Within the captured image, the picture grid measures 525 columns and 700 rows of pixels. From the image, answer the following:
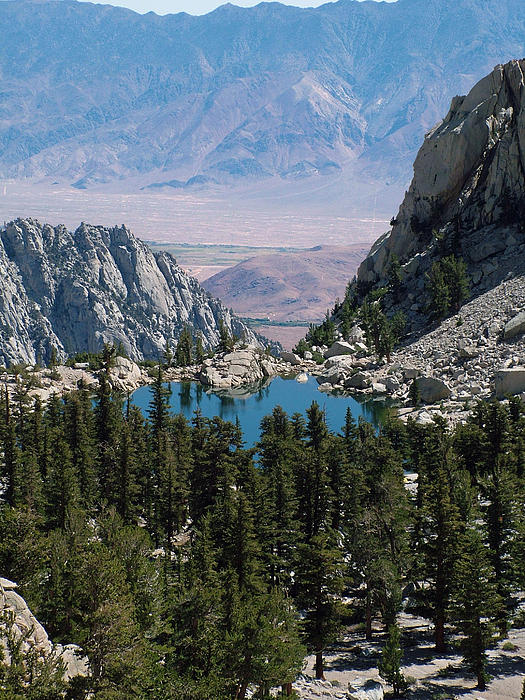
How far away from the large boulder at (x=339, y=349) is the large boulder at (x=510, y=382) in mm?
46260

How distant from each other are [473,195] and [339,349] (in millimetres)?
40573

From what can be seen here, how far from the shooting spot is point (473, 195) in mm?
158125

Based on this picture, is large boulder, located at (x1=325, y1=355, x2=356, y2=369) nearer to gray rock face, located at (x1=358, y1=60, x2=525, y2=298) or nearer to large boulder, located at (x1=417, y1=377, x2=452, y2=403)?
gray rock face, located at (x1=358, y1=60, x2=525, y2=298)

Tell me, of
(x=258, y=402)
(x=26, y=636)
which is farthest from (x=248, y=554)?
(x=258, y=402)

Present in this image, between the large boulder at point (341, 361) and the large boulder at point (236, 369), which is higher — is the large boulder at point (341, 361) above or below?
above

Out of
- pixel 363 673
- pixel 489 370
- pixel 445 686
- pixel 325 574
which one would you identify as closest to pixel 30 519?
pixel 325 574

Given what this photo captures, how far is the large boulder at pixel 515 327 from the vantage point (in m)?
126

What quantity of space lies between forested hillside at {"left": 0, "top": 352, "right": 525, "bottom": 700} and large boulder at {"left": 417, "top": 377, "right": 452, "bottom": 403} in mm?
34669

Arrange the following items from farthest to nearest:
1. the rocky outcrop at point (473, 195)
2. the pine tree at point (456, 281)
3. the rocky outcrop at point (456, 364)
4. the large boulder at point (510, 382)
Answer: the rocky outcrop at point (473, 195) → the pine tree at point (456, 281) → the rocky outcrop at point (456, 364) → the large boulder at point (510, 382)

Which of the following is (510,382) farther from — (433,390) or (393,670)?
(393,670)

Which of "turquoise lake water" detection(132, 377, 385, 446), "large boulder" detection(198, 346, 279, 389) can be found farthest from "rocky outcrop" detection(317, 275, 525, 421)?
"large boulder" detection(198, 346, 279, 389)

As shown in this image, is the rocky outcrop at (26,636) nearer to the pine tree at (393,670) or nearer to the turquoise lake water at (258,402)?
the pine tree at (393,670)

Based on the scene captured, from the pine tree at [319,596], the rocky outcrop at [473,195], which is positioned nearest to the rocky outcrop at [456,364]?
the rocky outcrop at [473,195]

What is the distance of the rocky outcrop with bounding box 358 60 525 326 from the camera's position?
149 m
